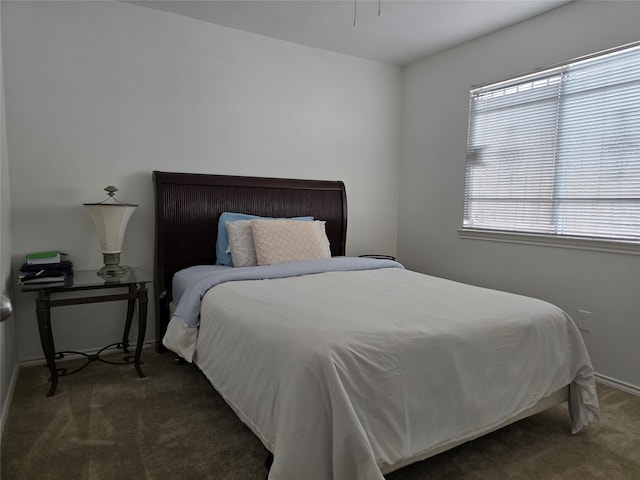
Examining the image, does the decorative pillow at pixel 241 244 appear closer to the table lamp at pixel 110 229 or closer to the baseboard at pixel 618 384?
the table lamp at pixel 110 229

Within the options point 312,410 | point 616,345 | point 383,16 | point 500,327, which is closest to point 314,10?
point 383,16

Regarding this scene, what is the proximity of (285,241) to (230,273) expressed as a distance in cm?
60

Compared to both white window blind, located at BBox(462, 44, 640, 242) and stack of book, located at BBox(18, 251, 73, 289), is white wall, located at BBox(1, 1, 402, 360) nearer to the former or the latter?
stack of book, located at BBox(18, 251, 73, 289)

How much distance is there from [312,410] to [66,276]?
1.95m

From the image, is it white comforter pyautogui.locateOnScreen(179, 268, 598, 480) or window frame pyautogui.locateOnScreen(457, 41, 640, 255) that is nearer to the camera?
white comforter pyautogui.locateOnScreen(179, 268, 598, 480)

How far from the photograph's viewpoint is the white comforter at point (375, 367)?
133 centimetres

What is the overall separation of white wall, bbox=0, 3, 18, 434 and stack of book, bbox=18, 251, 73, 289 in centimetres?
10

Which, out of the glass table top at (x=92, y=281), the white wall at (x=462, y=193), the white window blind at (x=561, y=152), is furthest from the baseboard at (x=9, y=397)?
the white window blind at (x=561, y=152)

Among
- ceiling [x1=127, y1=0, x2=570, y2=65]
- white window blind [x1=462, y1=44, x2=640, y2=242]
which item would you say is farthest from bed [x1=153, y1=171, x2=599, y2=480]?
ceiling [x1=127, y1=0, x2=570, y2=65]

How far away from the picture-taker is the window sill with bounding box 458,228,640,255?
2568mm

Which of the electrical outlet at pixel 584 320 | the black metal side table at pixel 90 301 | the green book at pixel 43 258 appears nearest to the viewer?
the black metal side table at pixel 90 301

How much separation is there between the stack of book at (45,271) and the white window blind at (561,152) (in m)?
3.10

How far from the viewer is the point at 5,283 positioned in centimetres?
225

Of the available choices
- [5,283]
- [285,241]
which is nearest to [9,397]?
[5,283]
